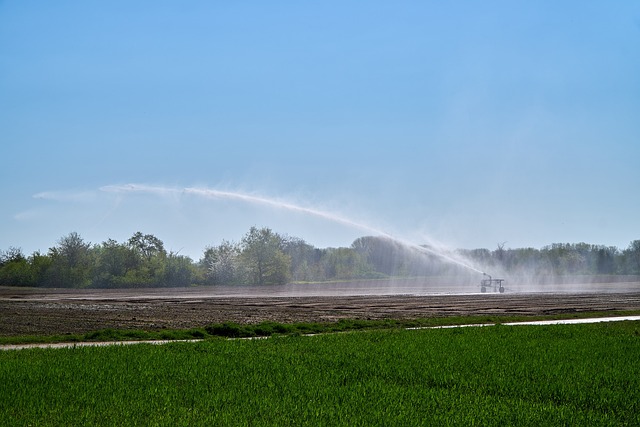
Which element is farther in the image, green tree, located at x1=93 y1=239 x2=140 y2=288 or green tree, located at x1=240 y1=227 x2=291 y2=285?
green tree, located at x1=240 y1=227 x2=291 y2=285

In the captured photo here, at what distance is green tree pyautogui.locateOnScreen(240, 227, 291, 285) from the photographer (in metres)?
135

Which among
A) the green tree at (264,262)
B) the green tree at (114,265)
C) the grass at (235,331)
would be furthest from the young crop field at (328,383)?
the green tree at (264,262)

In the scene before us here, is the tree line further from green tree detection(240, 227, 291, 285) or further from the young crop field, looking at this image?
the young crop field

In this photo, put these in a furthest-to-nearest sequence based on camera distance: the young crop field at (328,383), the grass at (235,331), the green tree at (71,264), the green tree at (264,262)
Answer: the green tree at (264,262) < the green tree at (71,264) < the grass at (235,331) < the young crop field at (328,383)

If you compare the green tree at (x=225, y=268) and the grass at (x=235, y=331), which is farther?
the green tree at (x=225, y=268)

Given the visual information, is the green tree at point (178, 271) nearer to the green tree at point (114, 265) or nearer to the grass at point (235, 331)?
the green tree at point (114, 265)

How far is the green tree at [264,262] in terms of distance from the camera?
135m

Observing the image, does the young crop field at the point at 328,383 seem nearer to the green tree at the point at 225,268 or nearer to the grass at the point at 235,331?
the grass at the point at 235,331

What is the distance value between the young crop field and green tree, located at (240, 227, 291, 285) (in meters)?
109

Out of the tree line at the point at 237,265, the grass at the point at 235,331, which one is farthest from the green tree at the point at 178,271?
the grass at the point at 235,331

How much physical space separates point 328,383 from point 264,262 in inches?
4695

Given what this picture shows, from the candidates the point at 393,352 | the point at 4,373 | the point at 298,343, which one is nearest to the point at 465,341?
the point at 393,352

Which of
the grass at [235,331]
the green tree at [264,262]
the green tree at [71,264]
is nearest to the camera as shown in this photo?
the grass at [235,331]

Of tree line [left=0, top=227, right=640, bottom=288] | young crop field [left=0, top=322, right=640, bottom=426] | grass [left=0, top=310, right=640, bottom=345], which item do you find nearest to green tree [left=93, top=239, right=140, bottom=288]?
tree line [left=0, top=227, right=640, bottom=288]
